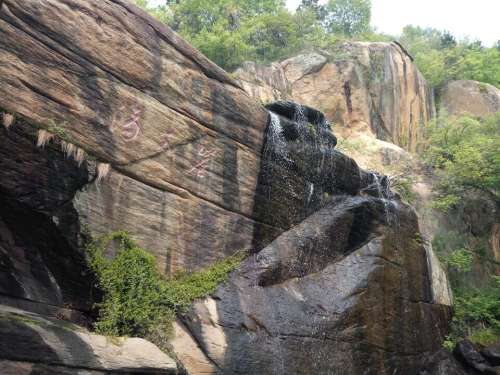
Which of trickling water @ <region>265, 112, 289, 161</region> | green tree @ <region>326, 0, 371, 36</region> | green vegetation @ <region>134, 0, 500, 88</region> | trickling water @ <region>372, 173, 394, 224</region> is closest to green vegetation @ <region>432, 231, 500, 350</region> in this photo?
trickling water @ <region>372, 173, 394, 224</region>

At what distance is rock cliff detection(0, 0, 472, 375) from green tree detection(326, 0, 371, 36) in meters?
20.0

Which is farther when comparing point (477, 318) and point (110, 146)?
point (477, 318)

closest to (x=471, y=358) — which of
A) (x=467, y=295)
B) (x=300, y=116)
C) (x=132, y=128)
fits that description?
(x=467, y=295)

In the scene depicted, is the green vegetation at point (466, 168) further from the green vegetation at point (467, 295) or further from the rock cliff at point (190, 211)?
the rock cliff at point (190, 211)

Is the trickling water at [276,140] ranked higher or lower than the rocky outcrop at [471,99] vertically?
lower

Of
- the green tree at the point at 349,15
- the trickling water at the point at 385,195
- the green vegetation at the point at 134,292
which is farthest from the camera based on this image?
the green tree at the point at 349,15

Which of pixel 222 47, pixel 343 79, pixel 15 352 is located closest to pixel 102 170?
pixel 15 352

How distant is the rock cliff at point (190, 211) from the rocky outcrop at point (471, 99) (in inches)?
565

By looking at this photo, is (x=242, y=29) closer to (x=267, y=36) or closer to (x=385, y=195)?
(x=267, y=36)

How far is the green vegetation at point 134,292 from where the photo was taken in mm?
7574

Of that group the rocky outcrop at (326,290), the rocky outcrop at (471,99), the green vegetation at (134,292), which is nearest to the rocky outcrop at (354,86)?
the rocky outcrop at (471,99)

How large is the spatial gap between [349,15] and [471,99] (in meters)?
10.2

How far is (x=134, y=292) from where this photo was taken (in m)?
7.90

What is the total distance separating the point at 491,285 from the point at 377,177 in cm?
516
